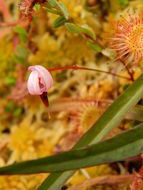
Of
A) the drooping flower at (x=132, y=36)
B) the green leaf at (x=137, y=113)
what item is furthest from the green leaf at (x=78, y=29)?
the green leaf at (x=137, y=113)

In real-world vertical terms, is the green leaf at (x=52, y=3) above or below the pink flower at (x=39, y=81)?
above

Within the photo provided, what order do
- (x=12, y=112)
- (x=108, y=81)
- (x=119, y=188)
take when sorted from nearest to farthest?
(x=119, y=188), (x=108, y=81), (x=12, y=112)

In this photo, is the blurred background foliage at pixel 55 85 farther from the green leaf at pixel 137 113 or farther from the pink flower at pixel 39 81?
the pink flower at pixel 39 81

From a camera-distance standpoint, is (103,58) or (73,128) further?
(103,58)

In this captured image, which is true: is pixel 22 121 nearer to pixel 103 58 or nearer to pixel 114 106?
pixel 103 58

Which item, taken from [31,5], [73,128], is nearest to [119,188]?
[73,128]

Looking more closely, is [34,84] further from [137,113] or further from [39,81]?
[137,113]
